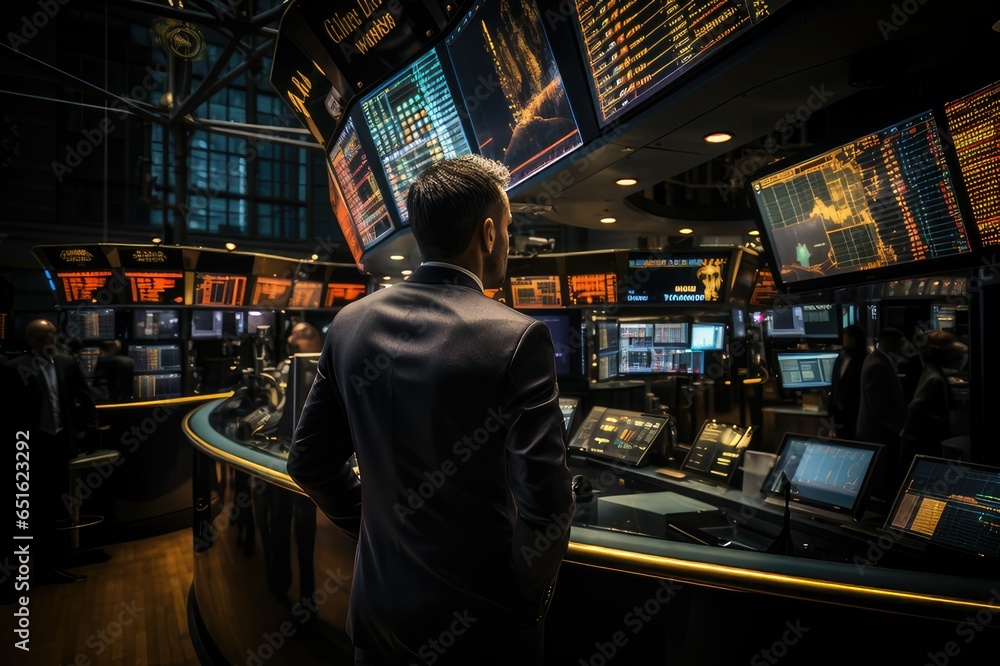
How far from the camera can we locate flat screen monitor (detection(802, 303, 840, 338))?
285 inches

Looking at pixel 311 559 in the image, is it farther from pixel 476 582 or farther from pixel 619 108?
pixel 619 108

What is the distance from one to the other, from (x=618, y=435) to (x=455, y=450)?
86.9 inches

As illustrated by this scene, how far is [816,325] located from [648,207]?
4109mm

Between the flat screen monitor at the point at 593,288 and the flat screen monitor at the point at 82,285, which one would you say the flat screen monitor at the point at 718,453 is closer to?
the flat screen monitor at the point at 593,288

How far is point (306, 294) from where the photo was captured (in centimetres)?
985

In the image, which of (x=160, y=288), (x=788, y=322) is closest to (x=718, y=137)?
(x=788, y=322)

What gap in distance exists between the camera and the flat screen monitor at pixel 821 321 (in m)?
7.25

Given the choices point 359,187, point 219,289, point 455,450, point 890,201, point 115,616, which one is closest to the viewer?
point 455,450

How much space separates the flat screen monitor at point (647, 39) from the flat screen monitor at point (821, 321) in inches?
242

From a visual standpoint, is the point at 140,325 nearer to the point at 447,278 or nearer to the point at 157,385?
the point at 157,385

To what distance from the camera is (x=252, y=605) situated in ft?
9.53

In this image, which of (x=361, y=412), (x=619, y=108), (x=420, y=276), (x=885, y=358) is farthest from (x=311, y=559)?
(x=885, y=358)

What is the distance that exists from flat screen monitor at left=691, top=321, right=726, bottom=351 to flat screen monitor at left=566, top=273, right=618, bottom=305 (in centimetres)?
172

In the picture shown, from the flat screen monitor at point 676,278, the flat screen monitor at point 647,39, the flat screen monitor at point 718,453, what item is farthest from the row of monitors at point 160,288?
the flat screen monitor at point 647,39
